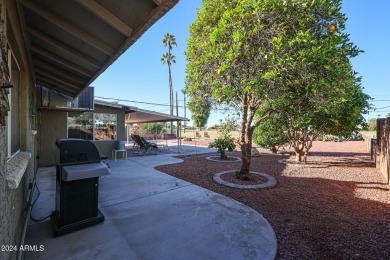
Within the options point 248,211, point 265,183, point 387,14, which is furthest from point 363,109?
point 248,211

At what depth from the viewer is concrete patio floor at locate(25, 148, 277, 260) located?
2455mm

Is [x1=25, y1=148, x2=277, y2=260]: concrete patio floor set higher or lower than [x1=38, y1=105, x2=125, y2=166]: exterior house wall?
lower

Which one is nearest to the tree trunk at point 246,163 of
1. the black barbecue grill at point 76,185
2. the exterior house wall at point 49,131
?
the black barbecue grill at point 76,185

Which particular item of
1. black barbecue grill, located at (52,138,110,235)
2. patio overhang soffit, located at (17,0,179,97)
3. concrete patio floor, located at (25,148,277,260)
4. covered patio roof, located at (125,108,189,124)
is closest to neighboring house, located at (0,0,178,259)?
patio overhang soffit, located at (17,0,179,97)

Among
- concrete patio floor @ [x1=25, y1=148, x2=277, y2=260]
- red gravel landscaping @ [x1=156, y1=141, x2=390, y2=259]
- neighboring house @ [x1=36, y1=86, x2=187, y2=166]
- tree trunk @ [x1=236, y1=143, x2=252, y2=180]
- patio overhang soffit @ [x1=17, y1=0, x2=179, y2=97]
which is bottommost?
red gravel landscaping @ [x1=156, y1=141, x2=390, y2=259]

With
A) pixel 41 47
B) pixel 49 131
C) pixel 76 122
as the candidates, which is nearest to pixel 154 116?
pixel 76 122

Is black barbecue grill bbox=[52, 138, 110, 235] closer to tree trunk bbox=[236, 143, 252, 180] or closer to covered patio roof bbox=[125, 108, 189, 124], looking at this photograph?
tree trunk bbox=[236, 143, 252, 180]

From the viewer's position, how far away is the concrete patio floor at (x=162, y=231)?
2.46m

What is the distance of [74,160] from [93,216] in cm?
99

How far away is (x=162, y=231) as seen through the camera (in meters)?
2.96

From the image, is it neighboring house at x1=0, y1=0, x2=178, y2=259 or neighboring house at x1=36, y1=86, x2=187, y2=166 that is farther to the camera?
neighboring house at x1=36, y1=86, x2=187, y2=166

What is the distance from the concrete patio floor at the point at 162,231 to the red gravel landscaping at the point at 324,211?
0.37 m

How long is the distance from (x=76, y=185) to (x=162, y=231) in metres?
1.51

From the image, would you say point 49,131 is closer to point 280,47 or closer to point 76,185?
point 76,185
